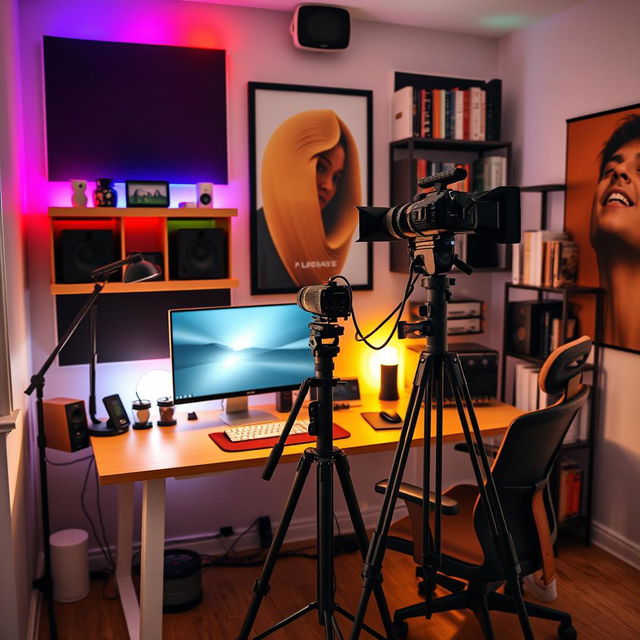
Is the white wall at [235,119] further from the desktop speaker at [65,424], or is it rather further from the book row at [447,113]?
the desktop speaker at [65,424]

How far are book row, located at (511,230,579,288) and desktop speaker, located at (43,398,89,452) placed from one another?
84.3 inches

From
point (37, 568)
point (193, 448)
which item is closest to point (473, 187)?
point (193, 448)

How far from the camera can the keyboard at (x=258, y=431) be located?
2.61m

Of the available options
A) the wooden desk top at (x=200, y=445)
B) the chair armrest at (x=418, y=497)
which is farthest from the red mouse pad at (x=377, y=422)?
the chair armrest at (x=418, y=497)

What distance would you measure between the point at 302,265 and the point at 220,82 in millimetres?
919

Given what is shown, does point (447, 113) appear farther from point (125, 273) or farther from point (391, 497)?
point (391, 497)

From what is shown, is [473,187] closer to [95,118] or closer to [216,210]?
[216,210]

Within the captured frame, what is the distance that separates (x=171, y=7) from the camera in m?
3.00

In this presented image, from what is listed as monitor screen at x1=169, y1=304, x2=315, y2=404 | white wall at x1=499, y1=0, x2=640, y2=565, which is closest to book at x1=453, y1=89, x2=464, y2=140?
white wall at x1=499, y1=0, x2=640, y2=565

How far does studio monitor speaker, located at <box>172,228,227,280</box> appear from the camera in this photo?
Answer: 115 inches

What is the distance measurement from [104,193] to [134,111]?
1.34 ft

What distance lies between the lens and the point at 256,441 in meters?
2.58

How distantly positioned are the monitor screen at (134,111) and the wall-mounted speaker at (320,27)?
380 millimetres

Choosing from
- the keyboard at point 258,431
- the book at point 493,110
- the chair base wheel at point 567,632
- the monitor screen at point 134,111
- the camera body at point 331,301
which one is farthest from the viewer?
Result: the book at point 493,110
